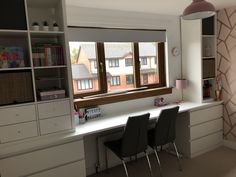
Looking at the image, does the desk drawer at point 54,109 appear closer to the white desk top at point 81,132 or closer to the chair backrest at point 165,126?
the white desk top at point 81,132

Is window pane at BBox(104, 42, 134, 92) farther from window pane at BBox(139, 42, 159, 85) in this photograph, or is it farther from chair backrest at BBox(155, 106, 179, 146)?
chair backrest at BBox(155, 106, 179, 146)

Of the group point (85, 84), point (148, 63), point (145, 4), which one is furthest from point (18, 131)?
point (148, 63)

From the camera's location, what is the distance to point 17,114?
192cm

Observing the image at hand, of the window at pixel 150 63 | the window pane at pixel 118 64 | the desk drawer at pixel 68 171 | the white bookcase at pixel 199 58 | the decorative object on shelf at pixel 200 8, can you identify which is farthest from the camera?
the window at pixel 150 63

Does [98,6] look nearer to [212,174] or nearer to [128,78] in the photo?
[128,78]

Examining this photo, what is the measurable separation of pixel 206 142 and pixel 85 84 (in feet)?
6.87

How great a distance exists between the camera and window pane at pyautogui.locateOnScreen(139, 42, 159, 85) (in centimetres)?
335

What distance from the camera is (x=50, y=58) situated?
2.12m

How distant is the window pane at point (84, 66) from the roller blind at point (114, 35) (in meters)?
0.17

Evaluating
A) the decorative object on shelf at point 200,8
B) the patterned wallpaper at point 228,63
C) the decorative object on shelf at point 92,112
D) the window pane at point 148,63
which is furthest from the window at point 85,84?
the patterned wallpaper at point 228,63

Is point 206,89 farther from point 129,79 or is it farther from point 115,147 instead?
point 115,147

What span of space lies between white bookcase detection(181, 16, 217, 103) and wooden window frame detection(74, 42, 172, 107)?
0.37 meters

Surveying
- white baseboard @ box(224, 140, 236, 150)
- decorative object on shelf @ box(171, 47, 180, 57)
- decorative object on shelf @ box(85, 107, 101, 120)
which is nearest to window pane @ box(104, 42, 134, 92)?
decorative object on shelf @ box(85, 107, 101, 120)

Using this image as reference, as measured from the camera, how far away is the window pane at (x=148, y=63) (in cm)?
335
